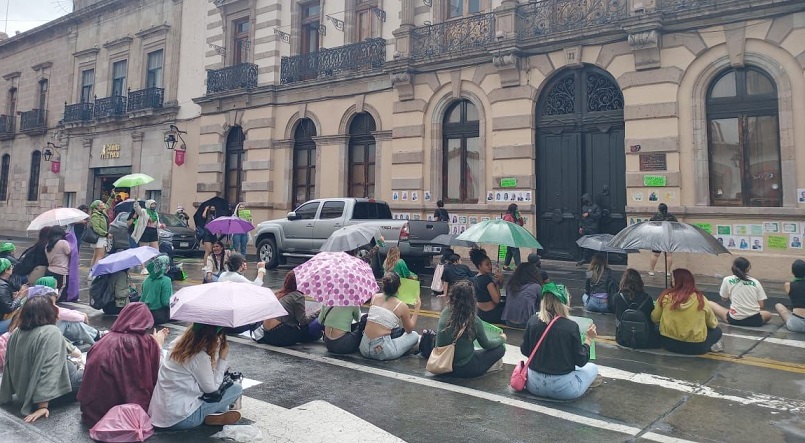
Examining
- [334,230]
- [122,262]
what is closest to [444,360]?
[122,262]

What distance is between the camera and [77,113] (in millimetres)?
31031

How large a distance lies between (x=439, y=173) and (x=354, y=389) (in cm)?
1313

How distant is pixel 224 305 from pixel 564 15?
14.5 m

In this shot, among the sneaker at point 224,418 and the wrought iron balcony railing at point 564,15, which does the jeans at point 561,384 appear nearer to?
the sneaker at point 224,418

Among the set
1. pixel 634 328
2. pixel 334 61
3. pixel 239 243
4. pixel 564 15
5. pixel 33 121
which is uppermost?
pixel 33 121

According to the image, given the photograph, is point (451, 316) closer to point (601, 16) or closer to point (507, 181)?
point (507, 181)

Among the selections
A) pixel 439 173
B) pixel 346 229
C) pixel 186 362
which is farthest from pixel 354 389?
pixel 439 173

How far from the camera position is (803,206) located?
477 inches

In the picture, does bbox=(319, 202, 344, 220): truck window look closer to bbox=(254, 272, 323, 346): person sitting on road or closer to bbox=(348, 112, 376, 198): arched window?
bbox=(348, 112, 376, 198): arched window

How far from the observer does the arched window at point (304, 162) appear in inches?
854

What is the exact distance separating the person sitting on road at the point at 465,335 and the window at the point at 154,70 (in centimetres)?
2691

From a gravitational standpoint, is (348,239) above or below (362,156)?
below

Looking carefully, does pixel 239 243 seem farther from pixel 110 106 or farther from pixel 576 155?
pixel 110 106

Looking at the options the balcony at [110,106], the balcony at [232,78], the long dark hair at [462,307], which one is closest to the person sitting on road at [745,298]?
the long dark hair at [462,307]
